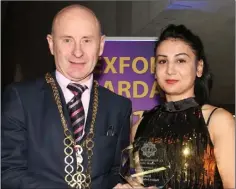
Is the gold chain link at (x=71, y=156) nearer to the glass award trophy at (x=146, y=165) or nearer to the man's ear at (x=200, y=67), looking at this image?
the glass award trophy at (x=146, y=165)

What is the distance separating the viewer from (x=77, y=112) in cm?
199

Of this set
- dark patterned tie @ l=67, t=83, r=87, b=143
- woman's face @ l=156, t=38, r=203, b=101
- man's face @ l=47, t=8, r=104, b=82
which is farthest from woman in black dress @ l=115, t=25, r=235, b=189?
man's face @ l=47, t=8, r=104, b=82

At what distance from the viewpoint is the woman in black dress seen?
2014mm

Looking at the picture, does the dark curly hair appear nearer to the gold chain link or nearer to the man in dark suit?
the man in dark suit

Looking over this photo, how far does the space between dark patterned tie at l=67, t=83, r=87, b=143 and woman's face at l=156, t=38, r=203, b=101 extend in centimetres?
44

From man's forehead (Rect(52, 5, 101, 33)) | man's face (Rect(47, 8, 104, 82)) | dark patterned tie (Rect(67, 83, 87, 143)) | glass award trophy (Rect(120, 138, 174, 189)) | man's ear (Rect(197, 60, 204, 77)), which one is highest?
man's forehead (Rect(52, 5, 101, 33))

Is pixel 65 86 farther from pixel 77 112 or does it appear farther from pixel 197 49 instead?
pixel 197 49

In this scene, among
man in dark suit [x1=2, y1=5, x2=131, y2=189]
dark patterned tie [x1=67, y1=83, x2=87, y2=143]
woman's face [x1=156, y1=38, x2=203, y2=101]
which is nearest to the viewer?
man in dark suit [x1=2, y1=5, x2=131, y2=189]

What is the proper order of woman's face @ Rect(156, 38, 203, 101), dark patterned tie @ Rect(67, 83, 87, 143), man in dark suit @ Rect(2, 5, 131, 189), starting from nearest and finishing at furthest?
man in dark suit @ Rect(2, 5, 131, 189), dark patterned tie @ Rect(67, 83, 87, 143), woman's face @ Rect(156, 38, 203, 101)

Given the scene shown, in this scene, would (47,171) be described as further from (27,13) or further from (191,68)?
(27,13)

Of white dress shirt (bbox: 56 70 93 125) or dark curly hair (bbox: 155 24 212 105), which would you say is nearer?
white dress shirt (bbox: 56 70 93 125)

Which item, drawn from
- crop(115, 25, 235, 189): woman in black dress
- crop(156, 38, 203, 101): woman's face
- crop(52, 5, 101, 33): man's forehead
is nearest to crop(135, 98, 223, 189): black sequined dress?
crop(115, 25, 235, 189): woman in black dress

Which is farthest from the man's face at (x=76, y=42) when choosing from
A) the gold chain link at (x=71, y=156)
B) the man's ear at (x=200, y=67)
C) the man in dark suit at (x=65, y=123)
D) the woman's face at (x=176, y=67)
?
the man's ear at (x=200, y=67)

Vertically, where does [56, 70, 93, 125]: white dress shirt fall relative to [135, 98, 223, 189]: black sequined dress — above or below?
above
